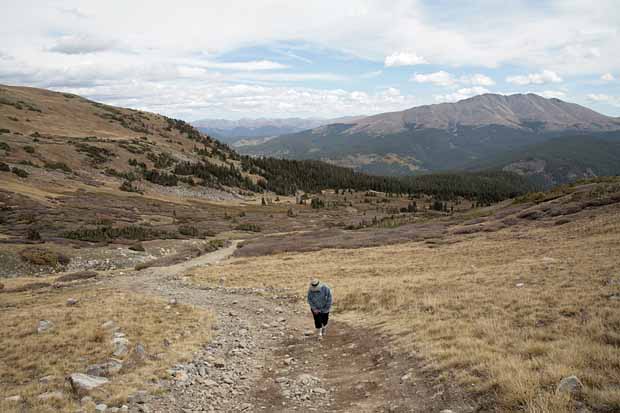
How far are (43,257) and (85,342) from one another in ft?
87.2

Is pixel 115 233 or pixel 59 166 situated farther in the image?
pixel 59 166

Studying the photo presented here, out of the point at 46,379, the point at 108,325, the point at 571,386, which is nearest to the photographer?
the point at 571,386

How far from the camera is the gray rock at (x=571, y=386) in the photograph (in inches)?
291

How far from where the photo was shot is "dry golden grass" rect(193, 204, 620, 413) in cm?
829

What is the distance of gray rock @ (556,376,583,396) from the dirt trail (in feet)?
5.97

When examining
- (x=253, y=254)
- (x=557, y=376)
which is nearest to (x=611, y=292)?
(x=557, y=376)

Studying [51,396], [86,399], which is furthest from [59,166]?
[86,399]

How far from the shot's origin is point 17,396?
387 inches

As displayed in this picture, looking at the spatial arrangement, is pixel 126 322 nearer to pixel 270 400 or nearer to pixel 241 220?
pixel 270 400

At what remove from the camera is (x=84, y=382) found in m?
10.4

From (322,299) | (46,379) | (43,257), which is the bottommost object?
(43,257)

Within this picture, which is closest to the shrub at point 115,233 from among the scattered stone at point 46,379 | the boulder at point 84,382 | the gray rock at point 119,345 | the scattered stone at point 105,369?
the gray rock at point 119,345

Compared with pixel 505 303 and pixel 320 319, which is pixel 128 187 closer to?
pixel 320 319

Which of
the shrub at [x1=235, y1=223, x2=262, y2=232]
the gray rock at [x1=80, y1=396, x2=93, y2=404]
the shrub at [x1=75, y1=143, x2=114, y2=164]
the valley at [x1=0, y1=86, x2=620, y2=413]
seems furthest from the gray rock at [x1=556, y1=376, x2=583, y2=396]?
the shrub at [x1=75, y1=143, x2=114, y2=164]
